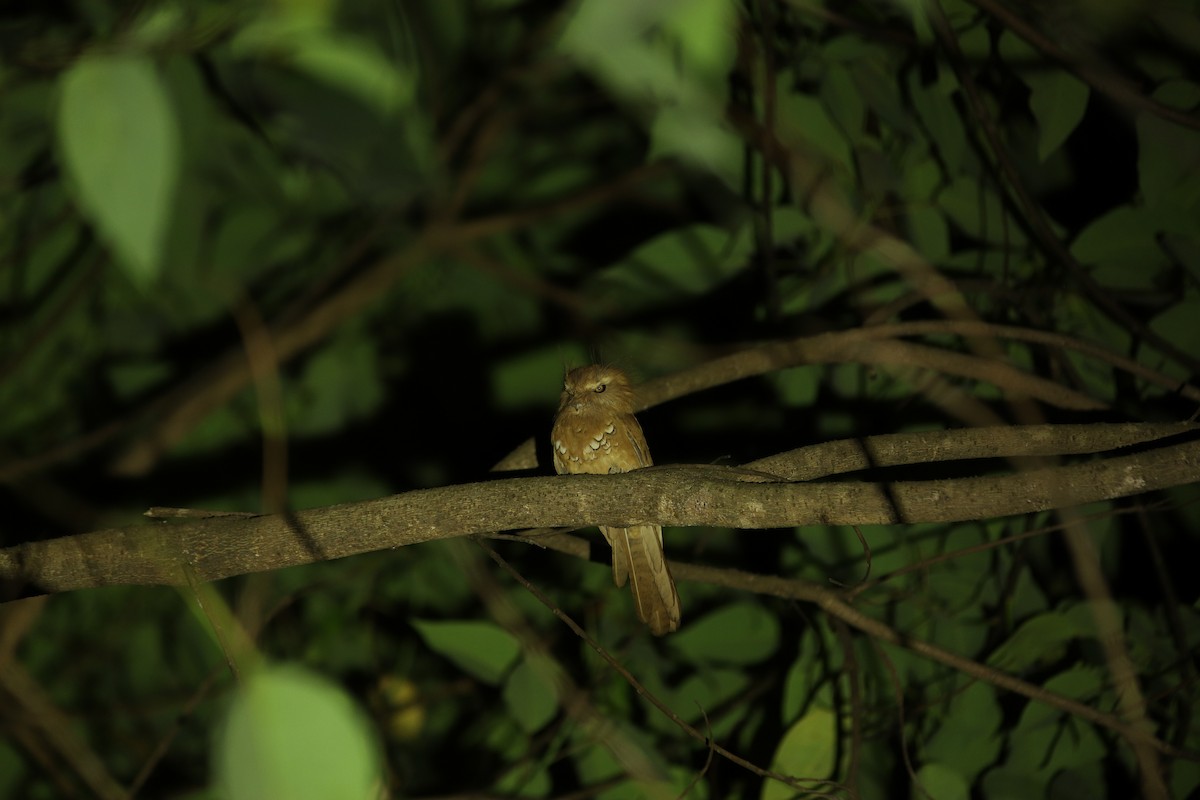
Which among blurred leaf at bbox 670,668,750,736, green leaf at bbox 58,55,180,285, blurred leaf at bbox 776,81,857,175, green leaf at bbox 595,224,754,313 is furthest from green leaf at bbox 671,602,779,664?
green leaf at bbox 58,55,180,285

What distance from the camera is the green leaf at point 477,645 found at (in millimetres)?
2473

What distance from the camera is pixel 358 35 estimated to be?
2.27ft

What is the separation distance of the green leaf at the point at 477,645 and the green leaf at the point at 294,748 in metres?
1.74

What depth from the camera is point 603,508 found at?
67.7 inches

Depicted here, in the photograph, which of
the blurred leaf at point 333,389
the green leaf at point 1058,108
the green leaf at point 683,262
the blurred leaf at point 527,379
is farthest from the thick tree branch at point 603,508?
the blurred leaf at point 527,379

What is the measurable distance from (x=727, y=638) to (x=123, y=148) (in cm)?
265

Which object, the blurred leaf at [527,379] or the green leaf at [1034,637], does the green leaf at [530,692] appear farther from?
the blurred leaf at [527,379]

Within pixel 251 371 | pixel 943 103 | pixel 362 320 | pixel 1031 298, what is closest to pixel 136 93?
pixel 251 371

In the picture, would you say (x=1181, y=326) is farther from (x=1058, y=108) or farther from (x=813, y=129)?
(x=813, y=129)

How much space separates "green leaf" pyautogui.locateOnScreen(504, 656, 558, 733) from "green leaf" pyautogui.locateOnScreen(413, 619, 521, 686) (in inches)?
2.0

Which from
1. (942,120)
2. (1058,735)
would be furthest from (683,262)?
(1058,735)

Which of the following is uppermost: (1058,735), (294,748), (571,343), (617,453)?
(571,343)

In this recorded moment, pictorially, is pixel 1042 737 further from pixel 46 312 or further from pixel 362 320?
pixel 46 312

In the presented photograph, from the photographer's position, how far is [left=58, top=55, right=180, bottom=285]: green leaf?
1.85ft
